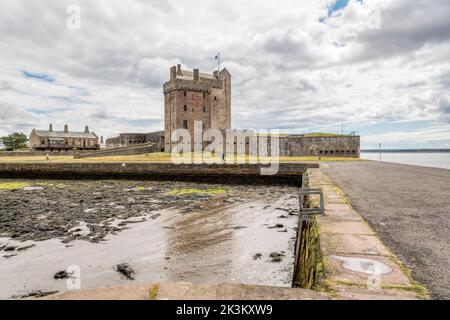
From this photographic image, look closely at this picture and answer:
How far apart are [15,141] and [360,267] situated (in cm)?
10346

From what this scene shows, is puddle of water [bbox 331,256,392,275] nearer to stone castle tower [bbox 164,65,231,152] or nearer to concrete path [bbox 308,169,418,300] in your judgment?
concrete path [bbox 308,169,418,300]

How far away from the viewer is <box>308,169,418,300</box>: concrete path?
2107mm

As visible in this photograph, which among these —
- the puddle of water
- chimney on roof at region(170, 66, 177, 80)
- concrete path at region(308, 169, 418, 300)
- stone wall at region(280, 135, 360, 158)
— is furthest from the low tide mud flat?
chimney on roof at region(170, 66, 177, 80)

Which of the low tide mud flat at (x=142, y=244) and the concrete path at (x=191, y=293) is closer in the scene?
the concrete path at (x=191, y=293)

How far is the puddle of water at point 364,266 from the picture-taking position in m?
2.51

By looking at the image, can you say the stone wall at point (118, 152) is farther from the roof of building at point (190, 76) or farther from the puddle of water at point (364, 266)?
the puddle of water at point (364, 266)

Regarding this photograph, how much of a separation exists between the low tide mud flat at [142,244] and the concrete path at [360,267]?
202cm

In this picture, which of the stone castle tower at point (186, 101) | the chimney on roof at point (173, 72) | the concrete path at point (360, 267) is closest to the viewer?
the concrete path at point (360, 267)

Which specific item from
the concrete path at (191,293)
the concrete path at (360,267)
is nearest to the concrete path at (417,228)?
the concrete path at (360,267)

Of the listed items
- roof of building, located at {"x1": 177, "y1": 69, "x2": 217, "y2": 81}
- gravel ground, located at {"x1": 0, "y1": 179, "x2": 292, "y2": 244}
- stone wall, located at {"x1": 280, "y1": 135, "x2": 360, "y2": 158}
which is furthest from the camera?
roof of building, located at {"x1": 177, "y1": 69, "x2": 217, "y2": 81}

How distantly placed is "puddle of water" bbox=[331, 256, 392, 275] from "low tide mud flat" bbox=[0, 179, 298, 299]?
2.64 metres

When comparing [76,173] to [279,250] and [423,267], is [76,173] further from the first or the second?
[423,267]

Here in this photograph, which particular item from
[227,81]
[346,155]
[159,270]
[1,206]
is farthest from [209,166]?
[227,81]

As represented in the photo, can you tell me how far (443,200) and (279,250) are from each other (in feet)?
12.5
